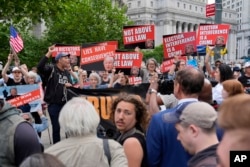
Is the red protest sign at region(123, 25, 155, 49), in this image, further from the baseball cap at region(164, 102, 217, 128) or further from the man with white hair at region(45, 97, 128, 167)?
Result: the baseball cap at region(164, 102, 217, 128)

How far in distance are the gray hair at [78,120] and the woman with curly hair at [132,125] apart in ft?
1.58

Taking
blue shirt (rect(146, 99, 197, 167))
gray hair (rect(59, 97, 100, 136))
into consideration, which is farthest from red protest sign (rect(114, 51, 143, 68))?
gray hair (rect(59, 97, 100, 136))

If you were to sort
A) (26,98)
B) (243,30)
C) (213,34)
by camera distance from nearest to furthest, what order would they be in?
(26,98), (213,34), (243,30)

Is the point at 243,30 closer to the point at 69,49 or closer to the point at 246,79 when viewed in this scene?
the point at 69,49

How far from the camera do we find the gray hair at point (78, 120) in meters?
2.86

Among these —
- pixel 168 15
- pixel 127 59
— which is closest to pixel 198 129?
pixel 127 59

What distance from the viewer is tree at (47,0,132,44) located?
136ft

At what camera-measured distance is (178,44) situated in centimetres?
1114

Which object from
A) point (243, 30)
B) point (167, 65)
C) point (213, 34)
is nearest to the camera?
point (167, 65)

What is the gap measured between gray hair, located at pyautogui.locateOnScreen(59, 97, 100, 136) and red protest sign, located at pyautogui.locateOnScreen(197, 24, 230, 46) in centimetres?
858

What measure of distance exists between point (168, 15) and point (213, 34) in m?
110

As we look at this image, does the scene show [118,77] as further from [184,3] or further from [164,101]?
[184,3]

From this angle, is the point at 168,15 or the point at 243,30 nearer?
the point at 168,15

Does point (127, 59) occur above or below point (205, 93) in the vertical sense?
above
